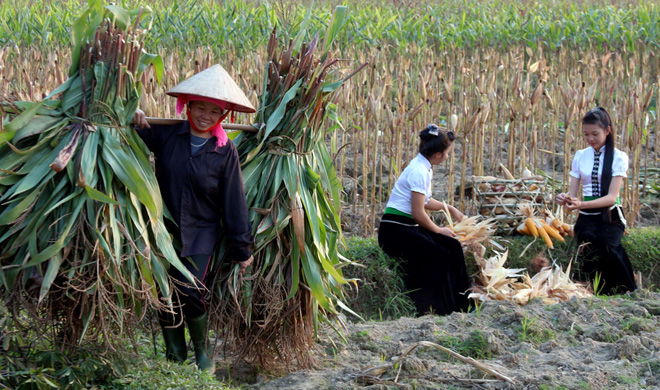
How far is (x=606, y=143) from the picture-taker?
521 cm

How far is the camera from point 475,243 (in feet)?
17.5

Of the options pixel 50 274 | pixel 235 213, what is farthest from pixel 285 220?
pixel 50 274

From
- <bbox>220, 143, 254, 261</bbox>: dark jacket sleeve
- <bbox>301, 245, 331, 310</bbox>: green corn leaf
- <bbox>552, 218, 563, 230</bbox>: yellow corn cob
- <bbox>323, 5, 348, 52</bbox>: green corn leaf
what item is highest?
<bbox>323, 5, 348, 52</bbox>: green corn leaf

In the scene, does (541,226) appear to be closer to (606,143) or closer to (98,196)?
(606,143)

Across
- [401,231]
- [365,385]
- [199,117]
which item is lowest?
[365,385]

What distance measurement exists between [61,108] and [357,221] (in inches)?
153

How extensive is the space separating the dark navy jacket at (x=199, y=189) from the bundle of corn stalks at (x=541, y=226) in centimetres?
304

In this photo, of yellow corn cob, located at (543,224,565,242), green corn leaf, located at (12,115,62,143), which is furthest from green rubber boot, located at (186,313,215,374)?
yellow corn cob, located at (543,224,565,242)

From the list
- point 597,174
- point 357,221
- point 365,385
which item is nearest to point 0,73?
point 357,221

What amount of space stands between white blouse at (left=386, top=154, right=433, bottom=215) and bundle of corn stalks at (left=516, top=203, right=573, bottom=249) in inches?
38.2

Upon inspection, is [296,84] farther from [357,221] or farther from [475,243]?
[357,221]

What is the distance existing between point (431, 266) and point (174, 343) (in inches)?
89.1

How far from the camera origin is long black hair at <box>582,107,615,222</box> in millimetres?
5113

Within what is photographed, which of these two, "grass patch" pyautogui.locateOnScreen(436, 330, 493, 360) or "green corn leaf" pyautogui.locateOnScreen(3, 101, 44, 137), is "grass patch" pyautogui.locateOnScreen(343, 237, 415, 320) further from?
"green corn leaf" pyautogui.locateOnScreen(3, 101, 44, 137)
